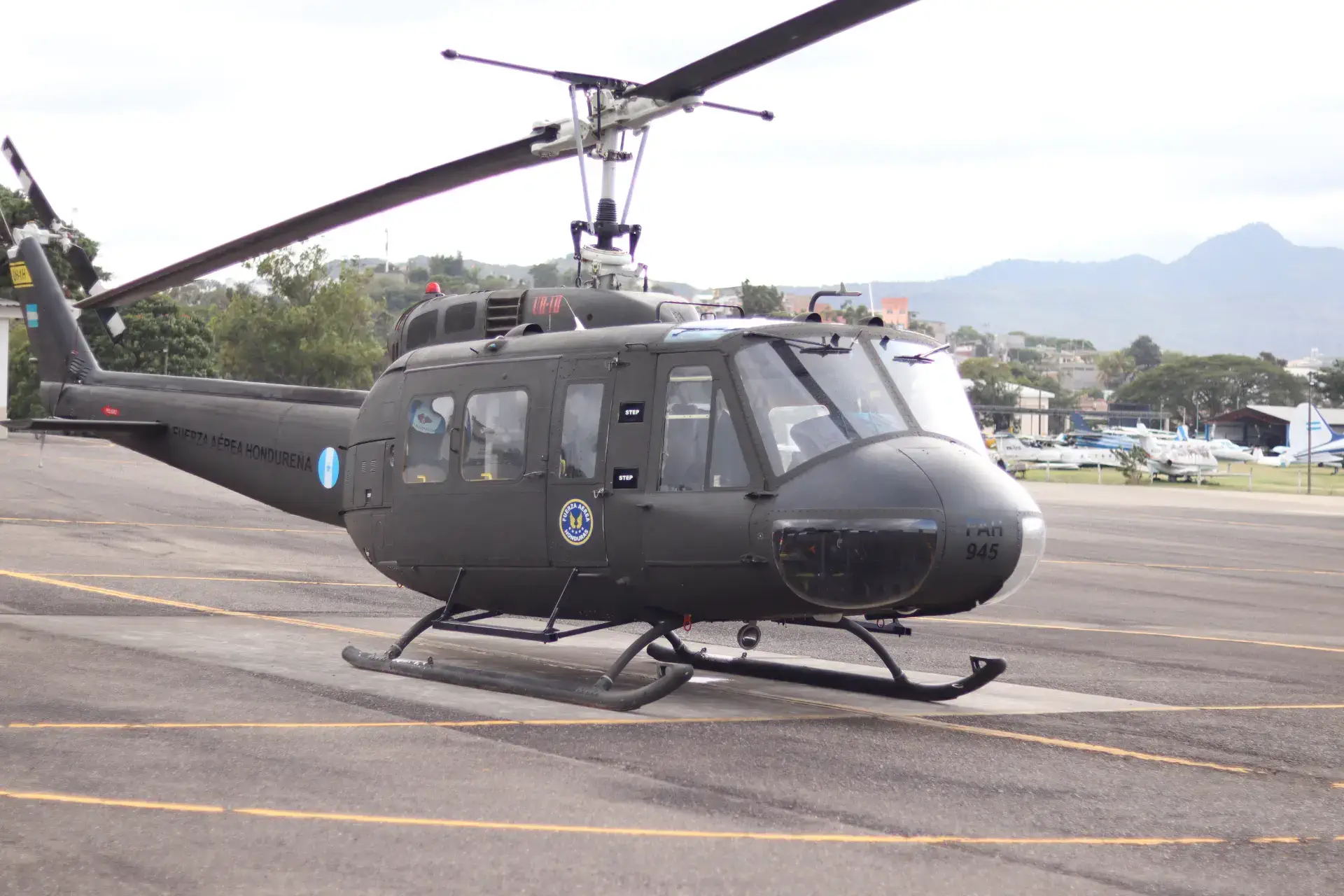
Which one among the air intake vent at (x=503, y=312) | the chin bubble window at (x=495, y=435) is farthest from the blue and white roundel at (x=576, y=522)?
the air intake vent at (x=503, y=312)

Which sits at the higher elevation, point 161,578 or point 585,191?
point 585,191

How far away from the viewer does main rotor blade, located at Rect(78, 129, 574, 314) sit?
37.9 ft

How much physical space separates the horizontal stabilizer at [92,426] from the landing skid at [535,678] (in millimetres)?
5009

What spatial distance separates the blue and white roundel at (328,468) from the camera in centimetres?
1230

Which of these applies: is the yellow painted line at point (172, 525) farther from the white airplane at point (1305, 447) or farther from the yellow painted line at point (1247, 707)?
the white airplane at point (1305, 447)

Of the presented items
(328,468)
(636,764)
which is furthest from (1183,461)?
(636,764)

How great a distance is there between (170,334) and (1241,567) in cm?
6131

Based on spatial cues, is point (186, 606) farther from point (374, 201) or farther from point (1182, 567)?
point (1182, 567)

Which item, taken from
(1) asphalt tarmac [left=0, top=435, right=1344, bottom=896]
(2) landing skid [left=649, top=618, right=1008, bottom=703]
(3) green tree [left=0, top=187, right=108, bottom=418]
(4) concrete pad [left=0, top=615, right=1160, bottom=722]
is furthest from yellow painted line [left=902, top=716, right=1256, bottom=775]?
(3) green tree [left=0, top=187, right=108, bottom=418]

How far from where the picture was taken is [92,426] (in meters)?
14.5

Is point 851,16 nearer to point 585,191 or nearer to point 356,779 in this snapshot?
point 585,191

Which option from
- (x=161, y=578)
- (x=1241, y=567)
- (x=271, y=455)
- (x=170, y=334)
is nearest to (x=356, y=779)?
(x=271, y=455)

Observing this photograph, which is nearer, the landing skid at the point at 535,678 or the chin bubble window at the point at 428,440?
the landing skid at the point at 535,678

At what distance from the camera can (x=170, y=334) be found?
235ft
